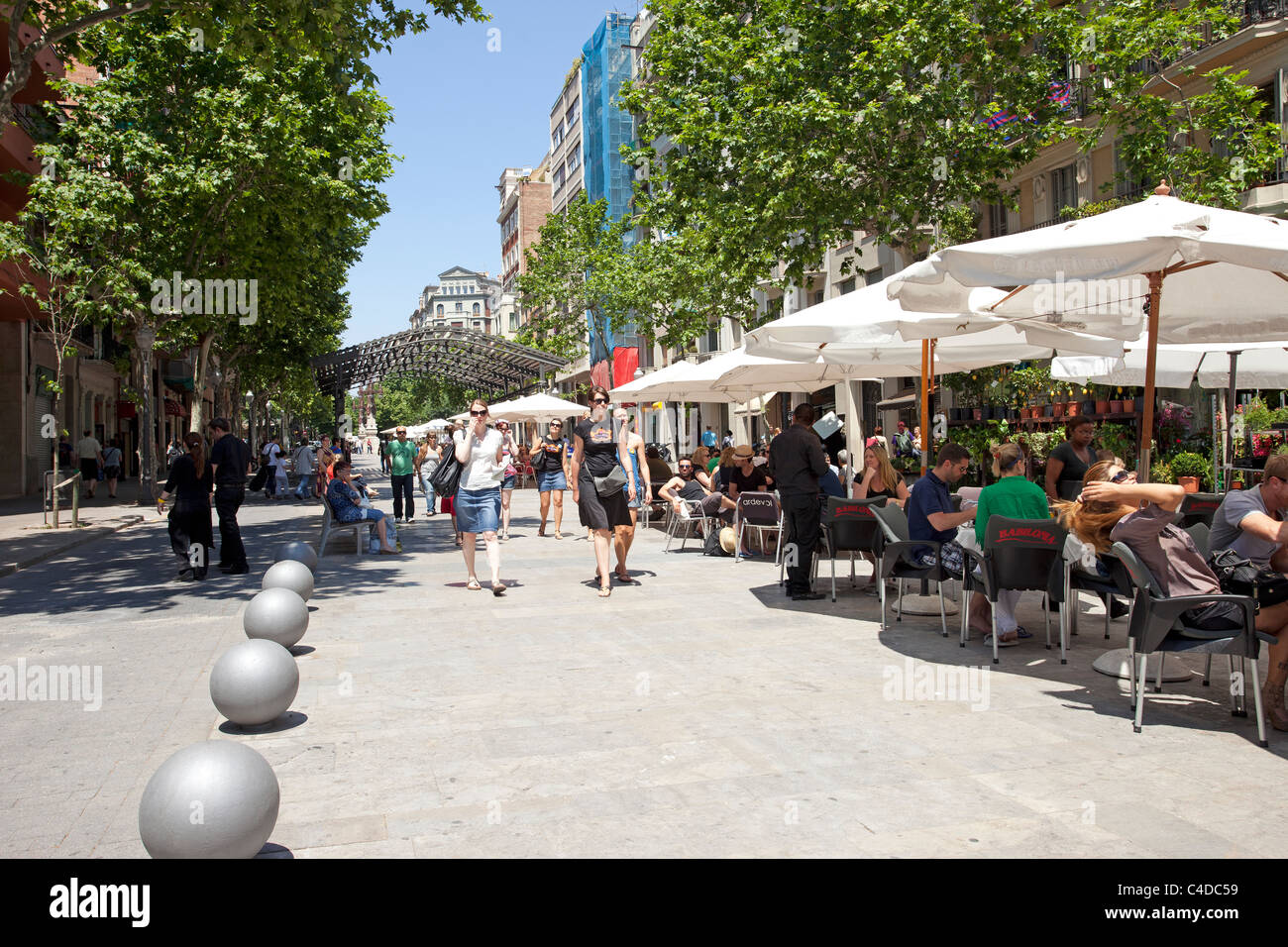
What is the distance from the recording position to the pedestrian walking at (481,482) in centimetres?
1068

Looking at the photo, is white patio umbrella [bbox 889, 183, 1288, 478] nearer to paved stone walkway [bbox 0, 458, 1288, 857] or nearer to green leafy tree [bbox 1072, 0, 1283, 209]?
paved stone walkway [bbox 0, 458, 1288, 857]

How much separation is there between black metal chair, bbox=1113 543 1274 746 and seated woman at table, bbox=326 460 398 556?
1168 cm

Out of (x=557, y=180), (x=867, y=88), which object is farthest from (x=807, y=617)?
(x=557, y=180)

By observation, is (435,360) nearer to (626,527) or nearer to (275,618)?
(626,527)

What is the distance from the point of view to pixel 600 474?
35.4 feet

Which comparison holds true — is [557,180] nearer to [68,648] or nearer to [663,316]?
[663,316]

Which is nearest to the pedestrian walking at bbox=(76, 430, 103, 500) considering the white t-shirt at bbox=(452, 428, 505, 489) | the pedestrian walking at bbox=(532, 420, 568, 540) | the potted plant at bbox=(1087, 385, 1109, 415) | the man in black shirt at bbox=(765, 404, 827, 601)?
the pedestrian walking at bbox=(532, 420, 568, 540)

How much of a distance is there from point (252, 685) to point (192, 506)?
289 inches

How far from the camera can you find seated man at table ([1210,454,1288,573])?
18.0ft

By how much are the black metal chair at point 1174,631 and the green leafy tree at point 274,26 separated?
11.8 m

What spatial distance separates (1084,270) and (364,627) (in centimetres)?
631

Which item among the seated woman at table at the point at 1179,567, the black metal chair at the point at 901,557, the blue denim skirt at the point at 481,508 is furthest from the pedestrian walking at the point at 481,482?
the seated woman at table at the point at 1179,567

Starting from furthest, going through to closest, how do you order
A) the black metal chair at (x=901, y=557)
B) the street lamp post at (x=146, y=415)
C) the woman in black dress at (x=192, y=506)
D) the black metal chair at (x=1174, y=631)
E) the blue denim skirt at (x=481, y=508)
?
the street lamp post at (x=146, y=415) → the woman in black dress at (x=192, y=506) → the blue denim skirt at (x=481, y=508) → the black metal chair at (x=901, y=557) → the black metal chair at (x=1174, y=631)

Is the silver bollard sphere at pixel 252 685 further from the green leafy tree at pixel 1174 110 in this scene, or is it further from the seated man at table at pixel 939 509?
the green leafy tree at pixel 1174 110
